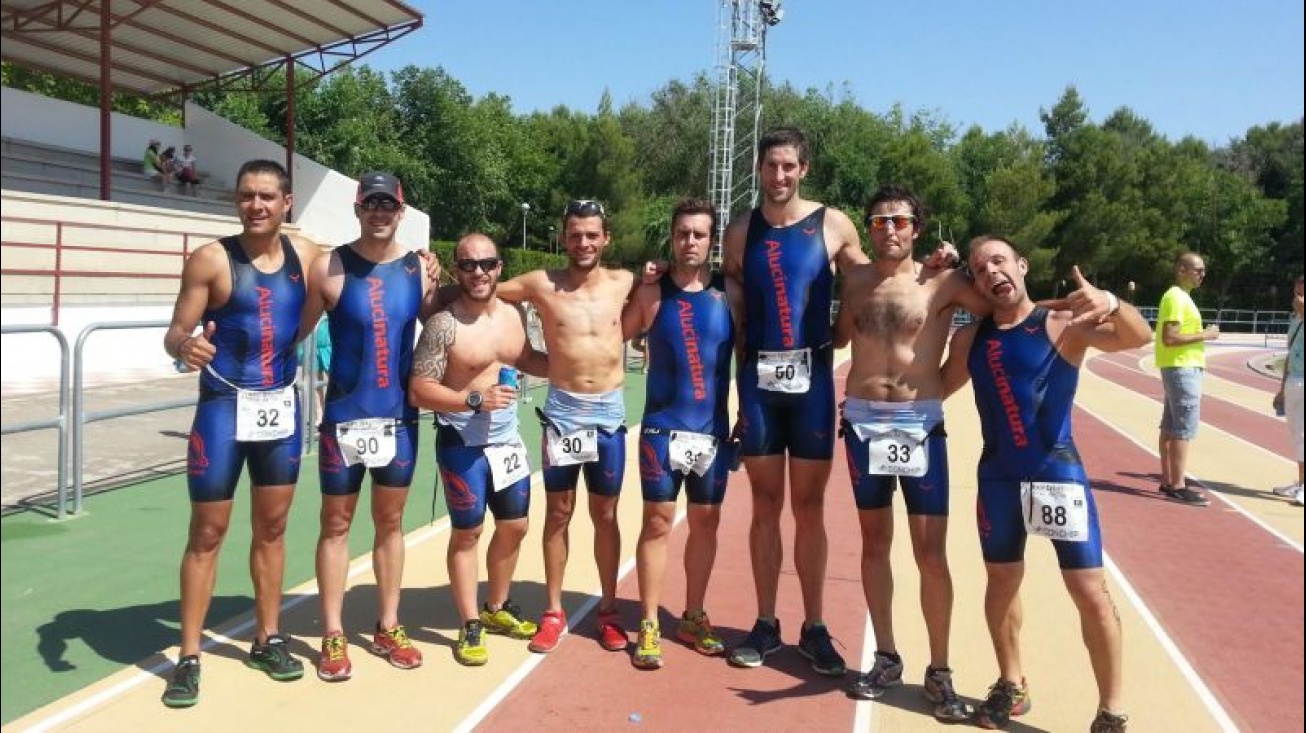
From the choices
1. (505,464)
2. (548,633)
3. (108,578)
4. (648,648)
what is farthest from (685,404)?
(108,578)

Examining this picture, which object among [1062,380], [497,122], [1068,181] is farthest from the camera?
[497,122]

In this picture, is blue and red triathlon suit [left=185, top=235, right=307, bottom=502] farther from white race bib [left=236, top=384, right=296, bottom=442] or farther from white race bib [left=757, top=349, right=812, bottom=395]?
white race bib [left=757, top=349, right=812, bottom=395]

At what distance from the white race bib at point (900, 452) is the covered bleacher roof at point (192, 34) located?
1715 centimetres

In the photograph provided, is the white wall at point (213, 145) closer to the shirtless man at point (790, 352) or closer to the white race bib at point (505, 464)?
the white race bib at point (505, 464)

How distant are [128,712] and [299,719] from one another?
70cm

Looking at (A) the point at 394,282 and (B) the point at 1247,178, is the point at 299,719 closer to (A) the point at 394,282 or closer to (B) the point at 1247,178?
(A) the point at 394,282

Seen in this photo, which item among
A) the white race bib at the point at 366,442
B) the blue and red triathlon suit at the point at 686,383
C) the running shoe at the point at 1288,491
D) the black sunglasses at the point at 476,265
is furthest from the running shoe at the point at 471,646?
the running shoe at the point at 1288,491

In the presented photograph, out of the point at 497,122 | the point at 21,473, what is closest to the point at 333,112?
the point at 497,122

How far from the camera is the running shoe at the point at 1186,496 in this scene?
820 cm

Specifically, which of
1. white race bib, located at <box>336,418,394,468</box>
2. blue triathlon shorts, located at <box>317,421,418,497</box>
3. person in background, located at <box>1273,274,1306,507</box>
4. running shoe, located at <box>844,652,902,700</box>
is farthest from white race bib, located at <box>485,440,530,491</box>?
person in background, located at <box>1273,274,1306,507</box>

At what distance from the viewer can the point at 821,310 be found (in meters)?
4.30

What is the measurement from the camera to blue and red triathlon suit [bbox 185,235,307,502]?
3.97 metres

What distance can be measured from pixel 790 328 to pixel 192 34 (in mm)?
20999

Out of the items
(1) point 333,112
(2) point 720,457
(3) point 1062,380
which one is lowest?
(2) point 720,457
